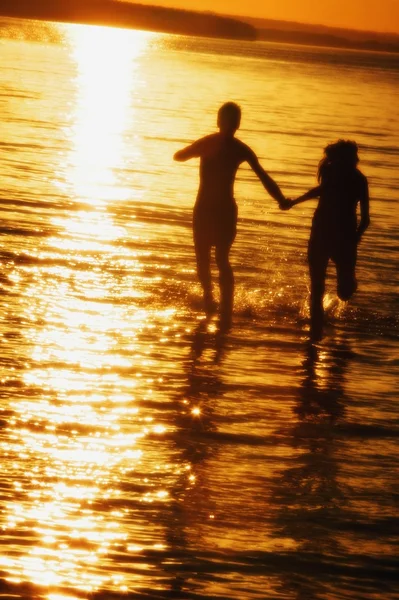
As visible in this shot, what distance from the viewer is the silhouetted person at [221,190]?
947 centimetres

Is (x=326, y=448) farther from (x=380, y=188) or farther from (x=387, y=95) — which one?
(x=387, y=95)

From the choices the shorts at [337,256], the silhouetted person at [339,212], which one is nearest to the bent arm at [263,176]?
the silhouetted person at [339,212]

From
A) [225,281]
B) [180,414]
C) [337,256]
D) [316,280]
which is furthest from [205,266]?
[180,414]

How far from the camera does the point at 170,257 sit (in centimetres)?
1300

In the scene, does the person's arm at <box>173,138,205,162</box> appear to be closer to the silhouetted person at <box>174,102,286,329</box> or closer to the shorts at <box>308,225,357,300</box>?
the silhouetted person at <box>174,102,286,329</box>

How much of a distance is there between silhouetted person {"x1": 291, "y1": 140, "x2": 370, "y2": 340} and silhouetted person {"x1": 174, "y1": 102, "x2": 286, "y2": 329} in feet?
1.53

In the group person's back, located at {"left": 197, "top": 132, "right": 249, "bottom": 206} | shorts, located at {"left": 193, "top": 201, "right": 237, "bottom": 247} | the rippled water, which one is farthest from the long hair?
the rippled water

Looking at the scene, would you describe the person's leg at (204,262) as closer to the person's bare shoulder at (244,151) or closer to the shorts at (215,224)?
the shorts at (215,224)

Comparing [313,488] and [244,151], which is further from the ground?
[244,151]

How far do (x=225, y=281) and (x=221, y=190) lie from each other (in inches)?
29.2

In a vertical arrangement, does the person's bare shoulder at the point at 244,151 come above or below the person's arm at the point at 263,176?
above

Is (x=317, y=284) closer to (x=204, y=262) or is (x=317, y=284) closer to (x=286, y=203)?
(x=286, y=203)

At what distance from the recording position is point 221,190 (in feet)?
31.9

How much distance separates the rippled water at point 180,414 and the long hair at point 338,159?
131 cm
